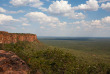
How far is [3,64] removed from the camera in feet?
30.3

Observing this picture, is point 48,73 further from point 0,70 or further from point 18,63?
point 0,70

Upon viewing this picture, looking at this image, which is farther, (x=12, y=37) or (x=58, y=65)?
(x=12, y=37)

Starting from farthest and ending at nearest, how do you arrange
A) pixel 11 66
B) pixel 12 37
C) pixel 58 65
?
pixel 12 37 → pixel 58 65 → pixel 11 66

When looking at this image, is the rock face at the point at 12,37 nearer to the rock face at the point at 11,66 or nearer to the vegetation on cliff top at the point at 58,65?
the vegetation on cliff top at the point at 58,65

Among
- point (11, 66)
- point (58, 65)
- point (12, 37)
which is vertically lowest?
point (58, 65)

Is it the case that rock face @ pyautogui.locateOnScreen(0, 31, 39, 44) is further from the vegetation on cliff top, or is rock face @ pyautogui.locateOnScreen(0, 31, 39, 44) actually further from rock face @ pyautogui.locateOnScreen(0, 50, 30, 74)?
rock face @ pyautogui.locateOnScreen(0, 50, 30, 74)

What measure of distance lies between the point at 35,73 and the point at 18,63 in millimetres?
2055

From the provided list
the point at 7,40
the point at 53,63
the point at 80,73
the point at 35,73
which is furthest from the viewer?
the point at 7,40

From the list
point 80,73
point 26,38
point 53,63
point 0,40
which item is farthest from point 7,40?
point 80,73

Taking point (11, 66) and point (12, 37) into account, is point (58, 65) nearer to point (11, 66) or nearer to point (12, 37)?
point (11, 66)

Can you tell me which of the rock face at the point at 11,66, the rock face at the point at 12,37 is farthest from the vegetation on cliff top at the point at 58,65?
the rock face at the point at 12,37

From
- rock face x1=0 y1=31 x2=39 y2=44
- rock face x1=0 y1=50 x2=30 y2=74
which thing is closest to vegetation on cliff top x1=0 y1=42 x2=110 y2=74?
rock face x1=0 y1=50 x2=30 y2=74

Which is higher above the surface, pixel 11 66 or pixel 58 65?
pixel 11 66

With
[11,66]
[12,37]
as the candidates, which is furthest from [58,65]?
[12,37]
